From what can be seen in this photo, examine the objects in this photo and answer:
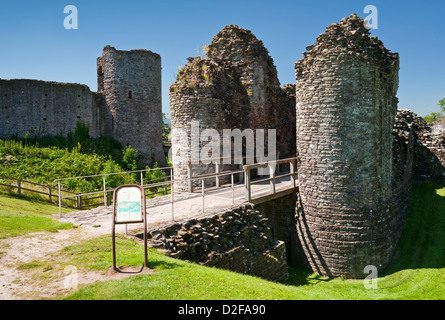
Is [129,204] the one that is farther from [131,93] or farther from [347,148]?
[131,93]

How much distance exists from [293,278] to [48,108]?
2452 cm

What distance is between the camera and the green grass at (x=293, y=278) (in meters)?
6.09

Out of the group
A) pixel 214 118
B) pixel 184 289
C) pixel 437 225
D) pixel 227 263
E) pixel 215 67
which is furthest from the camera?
pixel 215 67

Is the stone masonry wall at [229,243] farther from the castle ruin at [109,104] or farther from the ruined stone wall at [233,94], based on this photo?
the castle ruin at [109,104]

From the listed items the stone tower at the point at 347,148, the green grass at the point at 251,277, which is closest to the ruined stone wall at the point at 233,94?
the stone tower at the point at 347,148

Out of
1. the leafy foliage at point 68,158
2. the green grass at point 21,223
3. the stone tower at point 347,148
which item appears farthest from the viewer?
the leafy foliage at point 68,158

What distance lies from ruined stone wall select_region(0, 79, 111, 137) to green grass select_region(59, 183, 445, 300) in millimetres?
22284

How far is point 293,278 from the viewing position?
38.7 feet

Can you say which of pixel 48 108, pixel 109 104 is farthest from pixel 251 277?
pixel 109 104

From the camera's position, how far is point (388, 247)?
11938mm

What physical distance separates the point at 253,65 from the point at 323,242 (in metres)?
9.53

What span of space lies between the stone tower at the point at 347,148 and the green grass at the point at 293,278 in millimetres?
875
